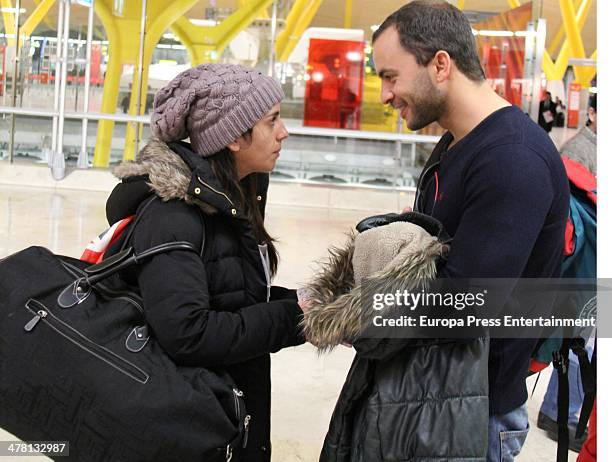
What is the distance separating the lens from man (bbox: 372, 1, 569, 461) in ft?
5.23

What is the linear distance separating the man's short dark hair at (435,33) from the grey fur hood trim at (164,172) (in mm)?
585

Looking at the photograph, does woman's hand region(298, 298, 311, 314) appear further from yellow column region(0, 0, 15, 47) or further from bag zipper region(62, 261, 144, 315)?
yellow column region(0, 0, 15, 47)

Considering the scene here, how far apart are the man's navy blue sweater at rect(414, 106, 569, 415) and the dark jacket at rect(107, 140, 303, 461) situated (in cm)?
48

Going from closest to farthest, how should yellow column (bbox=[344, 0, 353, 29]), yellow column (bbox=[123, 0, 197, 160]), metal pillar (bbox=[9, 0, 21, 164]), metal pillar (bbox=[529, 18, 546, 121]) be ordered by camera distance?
1. metal pillar (bbox=[529, 18, 546, 121])
2. yellow column (bbox=[123, 0, 197, 160])
3. metal pillar (bbox=[9, 0, 21, 164])
4. yellow column (bbox=[344, 0, 353, 29])

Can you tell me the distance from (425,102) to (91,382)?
0.93 meters

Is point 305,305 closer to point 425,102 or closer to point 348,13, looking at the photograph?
point 425,102

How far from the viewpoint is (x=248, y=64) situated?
1273 cm

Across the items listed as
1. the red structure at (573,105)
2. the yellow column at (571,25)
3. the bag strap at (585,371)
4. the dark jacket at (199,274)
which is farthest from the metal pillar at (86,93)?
the red structure at (573,105)

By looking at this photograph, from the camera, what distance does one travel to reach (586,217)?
2.17 metres

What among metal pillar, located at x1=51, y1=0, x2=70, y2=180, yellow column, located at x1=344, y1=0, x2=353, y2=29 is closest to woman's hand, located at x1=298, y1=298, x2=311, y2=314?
metal pillar, located at x1=51, y1=0, x2=70, y2=180

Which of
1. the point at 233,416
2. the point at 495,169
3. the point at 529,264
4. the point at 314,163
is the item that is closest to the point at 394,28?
the point at 495,169

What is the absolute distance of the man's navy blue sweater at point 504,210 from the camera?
5.21 ft

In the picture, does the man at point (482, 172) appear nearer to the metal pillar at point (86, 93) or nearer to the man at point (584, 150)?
the man at point (584, 150)

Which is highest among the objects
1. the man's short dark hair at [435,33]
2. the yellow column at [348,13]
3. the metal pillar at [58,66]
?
the yellow column at [348,13]
